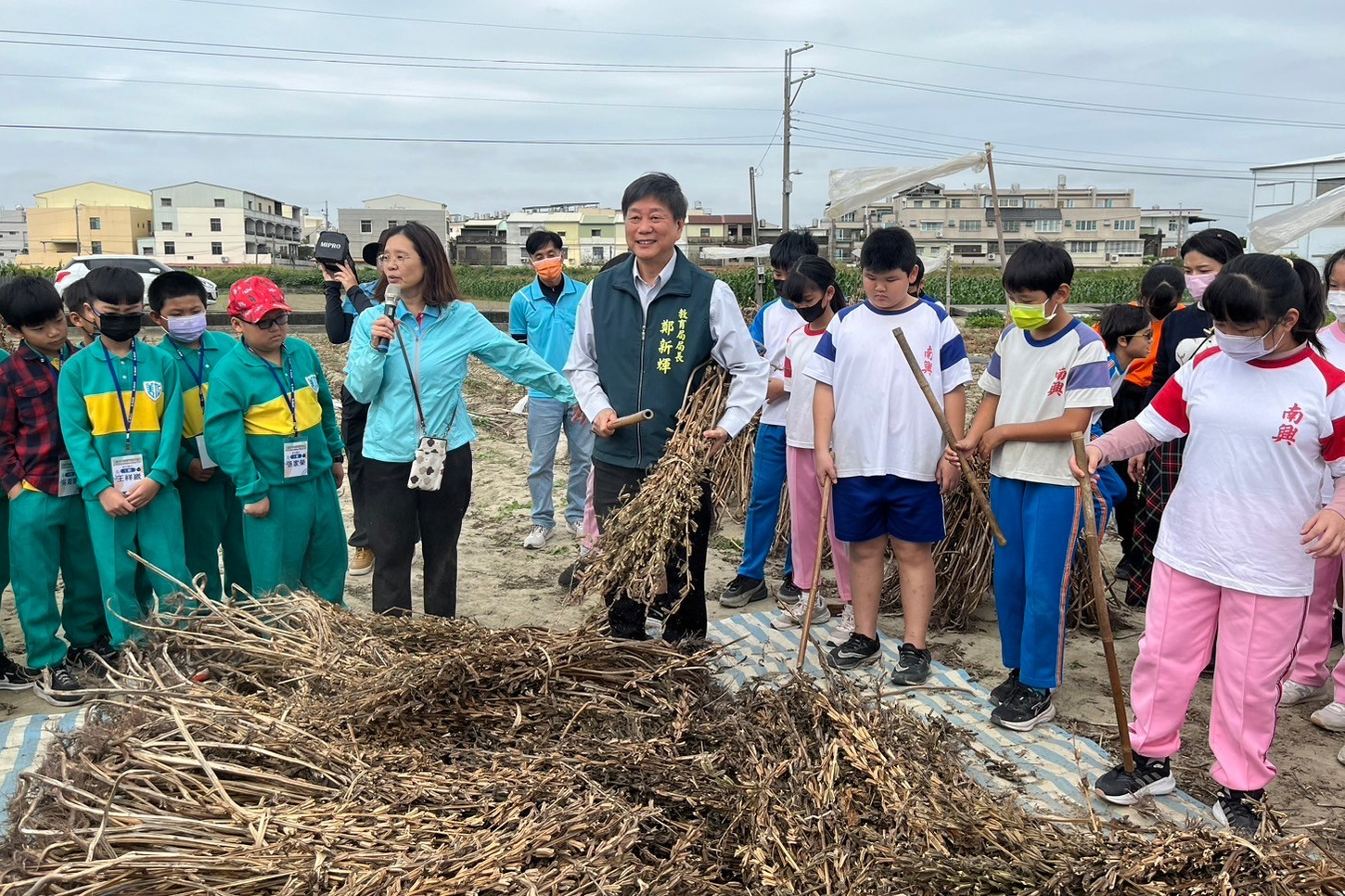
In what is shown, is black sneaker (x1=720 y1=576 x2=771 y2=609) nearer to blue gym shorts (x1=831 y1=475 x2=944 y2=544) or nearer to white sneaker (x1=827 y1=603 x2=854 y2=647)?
white sneaker (x1=827 y1=603 x2=854 y2=647)

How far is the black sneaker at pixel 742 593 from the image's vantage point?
15.3 feet

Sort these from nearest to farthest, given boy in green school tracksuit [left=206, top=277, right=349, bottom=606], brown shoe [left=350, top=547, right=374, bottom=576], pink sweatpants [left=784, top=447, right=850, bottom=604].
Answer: boy in green school tracksuit [left=206, top=277, right=349, bottom=606] < pink sweatpants [left=784, top=447, right=850, bottom=604] < brown shoe [left=350, top=547, right=374, bottom=576]

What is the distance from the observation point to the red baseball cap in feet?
11.4

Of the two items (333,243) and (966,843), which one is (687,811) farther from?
(333,243)

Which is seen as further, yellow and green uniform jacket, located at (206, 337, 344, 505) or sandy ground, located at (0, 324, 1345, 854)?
yellow and green uniform jacket, located at (206, 337, 344, 505)

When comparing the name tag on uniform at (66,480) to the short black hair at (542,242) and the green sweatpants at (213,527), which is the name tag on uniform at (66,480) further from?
the short black hair at (542,242)

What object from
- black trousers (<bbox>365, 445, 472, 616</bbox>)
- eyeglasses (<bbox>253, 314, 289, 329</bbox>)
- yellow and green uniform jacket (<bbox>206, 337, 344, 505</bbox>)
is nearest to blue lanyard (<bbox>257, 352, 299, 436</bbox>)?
yellow and green uniform jacket (<bbox>206, 337, 344, 505</bbox>)

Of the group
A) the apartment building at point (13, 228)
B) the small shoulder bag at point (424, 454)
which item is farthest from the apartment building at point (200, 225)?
the small shoulder bag at point (424, 454)

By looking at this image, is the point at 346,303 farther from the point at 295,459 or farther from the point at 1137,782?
the point at 1137,782

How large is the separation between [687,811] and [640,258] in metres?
1.86

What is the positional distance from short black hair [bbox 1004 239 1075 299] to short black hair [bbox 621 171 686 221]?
116 centimetres

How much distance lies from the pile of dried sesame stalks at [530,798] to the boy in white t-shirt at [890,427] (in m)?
0.95

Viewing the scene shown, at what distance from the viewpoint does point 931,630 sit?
4340 mm

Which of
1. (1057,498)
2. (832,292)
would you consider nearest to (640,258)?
(832,292)
